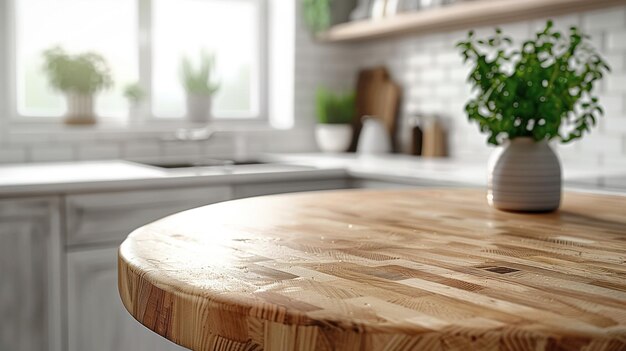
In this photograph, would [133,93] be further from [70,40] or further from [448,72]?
[448,72]

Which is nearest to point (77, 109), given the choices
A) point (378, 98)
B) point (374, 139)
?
point (374, 139)

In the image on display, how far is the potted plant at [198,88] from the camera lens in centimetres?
387

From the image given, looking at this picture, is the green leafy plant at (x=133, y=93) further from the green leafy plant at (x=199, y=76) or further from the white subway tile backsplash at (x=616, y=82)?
the white subway tile backsplash at (x=616, y=82)

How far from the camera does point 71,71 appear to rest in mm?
3576

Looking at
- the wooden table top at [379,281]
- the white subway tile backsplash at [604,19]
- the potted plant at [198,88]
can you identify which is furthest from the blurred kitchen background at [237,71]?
the wooden table top at [379,281]

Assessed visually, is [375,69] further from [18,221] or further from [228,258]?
[228,258]

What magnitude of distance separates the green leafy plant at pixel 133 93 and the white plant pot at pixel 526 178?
237 cm

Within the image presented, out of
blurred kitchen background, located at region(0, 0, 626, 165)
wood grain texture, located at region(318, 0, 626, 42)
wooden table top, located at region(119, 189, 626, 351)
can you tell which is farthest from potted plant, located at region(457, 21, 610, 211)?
blurred kitchen background, located at region(0, 0, 626, 165)

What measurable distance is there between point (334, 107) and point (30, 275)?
1.98 m

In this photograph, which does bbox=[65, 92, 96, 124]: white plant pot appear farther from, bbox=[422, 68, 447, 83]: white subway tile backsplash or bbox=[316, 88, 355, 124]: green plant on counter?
bbox=[422, 68, 447, 83]: white subway tile backsplash

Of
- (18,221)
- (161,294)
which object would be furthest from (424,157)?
(161,294)

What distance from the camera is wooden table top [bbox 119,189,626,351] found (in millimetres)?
778

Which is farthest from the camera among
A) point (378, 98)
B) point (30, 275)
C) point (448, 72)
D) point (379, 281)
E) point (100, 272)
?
point (378, 98)

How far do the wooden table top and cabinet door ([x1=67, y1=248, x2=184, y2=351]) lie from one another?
1.22 meters
